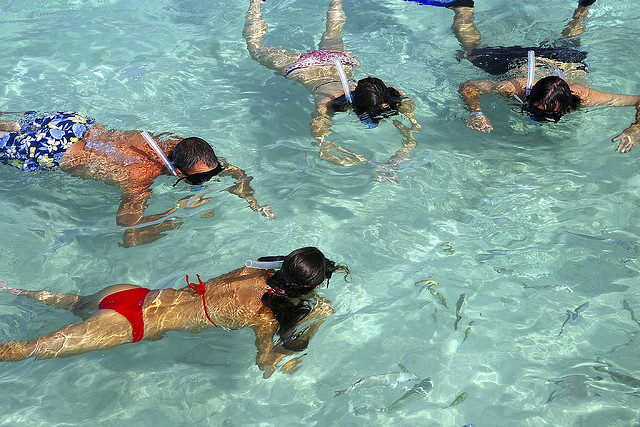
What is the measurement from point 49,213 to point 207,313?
2.30 m

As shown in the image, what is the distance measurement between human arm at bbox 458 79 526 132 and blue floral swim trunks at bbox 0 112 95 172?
378 centimetres

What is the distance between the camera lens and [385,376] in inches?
141

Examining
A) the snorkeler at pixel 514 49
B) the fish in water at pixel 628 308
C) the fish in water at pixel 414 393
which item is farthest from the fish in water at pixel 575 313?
the snorkeler at pixel 514 49

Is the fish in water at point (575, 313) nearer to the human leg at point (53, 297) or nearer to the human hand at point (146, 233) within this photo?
the human hand at point (146, 233)

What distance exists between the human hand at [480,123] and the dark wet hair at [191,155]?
8.86 ft

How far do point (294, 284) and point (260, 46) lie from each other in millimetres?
4813

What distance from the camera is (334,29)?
303 inches

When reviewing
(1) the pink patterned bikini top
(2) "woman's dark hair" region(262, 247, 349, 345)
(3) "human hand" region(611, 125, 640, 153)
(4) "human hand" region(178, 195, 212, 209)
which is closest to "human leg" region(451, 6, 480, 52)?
(1) the pink patterned bikini top

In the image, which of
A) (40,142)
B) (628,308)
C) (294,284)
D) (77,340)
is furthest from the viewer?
(40,142)

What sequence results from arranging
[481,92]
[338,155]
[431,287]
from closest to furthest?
1. [431,287]
2. [338,155]
3. [481,92]

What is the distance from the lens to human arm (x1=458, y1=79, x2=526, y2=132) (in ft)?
18.8

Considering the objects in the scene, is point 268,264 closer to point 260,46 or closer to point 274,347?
point 274,347

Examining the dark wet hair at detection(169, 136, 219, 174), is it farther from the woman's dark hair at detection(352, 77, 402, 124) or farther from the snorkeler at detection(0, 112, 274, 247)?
the woman's dark hair at detection(352, 77, 402, 124)

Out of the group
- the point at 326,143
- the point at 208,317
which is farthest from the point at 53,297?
the point at 326,143
